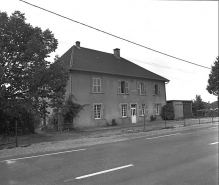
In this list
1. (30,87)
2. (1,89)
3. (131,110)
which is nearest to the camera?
(1,89)

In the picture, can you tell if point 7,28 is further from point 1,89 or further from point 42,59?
point 1,89

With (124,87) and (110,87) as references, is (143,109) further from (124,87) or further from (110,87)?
(110,87)

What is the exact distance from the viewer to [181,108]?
32.2 m

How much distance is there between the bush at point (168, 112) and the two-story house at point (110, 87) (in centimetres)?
71

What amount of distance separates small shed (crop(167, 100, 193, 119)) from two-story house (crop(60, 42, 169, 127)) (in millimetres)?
1756

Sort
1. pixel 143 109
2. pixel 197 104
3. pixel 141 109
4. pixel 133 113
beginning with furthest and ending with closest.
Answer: pixel 197 104 < pixel 143 109 < pixel 141 109 < pixel 133 113

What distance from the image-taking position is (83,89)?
22.1 m

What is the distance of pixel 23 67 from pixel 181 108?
81.4 feet

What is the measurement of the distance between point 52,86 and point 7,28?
15.2 ft

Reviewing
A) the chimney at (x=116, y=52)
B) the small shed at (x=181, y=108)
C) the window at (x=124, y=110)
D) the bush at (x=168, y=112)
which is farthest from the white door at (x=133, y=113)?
the chimney at (x=116, y=52)

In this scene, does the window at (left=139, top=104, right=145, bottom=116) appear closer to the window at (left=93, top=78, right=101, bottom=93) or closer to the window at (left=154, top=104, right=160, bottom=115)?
the window at (left=154, top=104, right=160, bottom=115)

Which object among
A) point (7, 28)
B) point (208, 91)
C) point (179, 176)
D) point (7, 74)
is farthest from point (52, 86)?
point (208, 91)

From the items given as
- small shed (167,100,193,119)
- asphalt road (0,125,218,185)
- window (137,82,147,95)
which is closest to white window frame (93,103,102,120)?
window (137,82,147,95)

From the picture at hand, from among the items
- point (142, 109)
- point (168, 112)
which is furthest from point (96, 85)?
point (168, 112)
